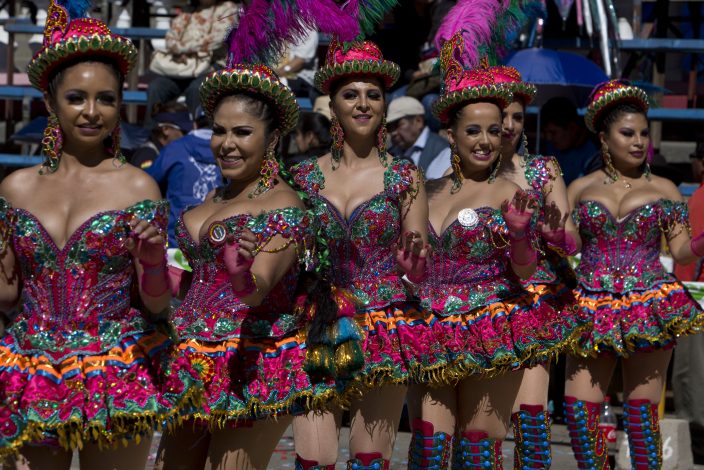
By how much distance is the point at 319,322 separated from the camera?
510cm

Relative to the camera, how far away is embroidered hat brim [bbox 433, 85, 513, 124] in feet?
21.0

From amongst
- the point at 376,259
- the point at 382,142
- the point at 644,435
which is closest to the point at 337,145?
the point at 382,142

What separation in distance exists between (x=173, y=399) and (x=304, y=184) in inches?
69.1

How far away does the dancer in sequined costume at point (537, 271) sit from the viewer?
6652 mm

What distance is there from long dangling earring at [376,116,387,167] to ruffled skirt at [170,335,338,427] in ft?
4.34

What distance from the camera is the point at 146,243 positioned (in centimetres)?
422

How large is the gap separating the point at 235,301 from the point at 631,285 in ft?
9.96

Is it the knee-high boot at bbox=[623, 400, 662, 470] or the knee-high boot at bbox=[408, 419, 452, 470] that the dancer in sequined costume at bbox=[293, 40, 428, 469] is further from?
the knee-high boot at bbox=[623, 400, 662, 470]

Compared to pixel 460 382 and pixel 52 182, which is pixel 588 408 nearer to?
pixel 460 382

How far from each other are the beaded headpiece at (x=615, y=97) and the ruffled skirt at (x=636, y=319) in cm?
105

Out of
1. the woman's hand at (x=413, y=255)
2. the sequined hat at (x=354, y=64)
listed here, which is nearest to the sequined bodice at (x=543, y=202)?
the sequined hat at (x=354, y=64)

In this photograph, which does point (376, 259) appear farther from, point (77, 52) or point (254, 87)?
point (77, 52)

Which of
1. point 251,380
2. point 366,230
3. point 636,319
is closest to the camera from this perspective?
point 251,380

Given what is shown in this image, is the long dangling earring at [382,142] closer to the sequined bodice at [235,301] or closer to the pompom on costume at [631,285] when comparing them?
the sequined bodice at [235,301]
